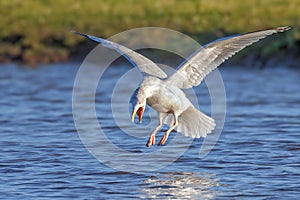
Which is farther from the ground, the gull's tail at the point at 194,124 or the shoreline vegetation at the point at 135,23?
the shoreline vegetation at the point at 135,23

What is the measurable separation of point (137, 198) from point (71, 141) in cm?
304

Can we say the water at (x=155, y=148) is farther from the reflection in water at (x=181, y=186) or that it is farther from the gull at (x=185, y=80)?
the gull at (x=185, y=80)

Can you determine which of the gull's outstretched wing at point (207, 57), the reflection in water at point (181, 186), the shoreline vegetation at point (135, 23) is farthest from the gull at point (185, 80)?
the shoreline vegetation at point (135, 23)

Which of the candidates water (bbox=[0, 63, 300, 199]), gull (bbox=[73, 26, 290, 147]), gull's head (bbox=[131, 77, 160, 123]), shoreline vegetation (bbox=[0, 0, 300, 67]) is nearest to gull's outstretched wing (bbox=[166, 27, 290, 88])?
gull (bbox=[73, 26, 290, 147])

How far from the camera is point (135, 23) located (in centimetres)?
1773

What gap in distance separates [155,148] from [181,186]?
6.28 ft

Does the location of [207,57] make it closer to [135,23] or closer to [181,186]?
[181,186]

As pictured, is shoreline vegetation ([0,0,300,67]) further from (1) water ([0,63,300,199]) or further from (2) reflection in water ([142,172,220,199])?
(2) reflection in water ([142,172,220,199])

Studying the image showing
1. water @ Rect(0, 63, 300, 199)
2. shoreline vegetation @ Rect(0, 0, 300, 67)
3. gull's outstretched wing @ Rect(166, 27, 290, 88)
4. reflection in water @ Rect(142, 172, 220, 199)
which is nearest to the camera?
reflection in water @ Rect(142, 172, 220, 199)

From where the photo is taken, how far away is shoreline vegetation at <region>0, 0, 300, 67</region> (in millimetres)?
16234

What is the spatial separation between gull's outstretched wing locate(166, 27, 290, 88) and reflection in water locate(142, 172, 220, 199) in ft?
3.52

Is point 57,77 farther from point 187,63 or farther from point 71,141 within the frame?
point 187,63

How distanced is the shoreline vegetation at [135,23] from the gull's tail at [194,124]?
6.95 meters

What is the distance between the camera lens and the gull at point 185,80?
28.5ft
